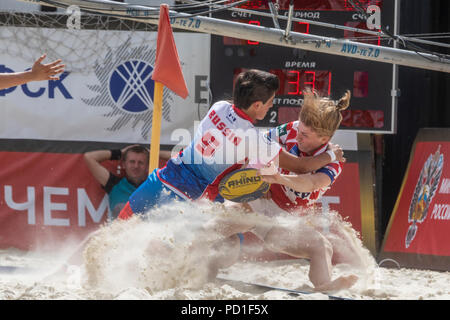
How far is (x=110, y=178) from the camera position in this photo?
6930 mm

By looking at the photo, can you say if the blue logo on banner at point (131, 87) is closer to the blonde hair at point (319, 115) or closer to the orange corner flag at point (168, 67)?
the orange corner flag at point (168, 67)

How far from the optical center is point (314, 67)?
6.68 metres

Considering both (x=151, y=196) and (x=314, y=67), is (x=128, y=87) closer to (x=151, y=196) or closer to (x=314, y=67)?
(x=314, y=67)

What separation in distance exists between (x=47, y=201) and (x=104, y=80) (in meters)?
1.39

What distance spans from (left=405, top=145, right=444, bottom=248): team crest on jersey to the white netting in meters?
3.11

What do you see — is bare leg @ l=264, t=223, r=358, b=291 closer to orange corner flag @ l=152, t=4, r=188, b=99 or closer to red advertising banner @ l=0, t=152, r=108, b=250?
orange corner flag @ l=152, t=4, r=188, b=99

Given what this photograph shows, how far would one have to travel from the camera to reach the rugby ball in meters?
4.23

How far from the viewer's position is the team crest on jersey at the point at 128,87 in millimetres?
7070

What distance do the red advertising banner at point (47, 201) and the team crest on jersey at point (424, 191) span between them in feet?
10.1

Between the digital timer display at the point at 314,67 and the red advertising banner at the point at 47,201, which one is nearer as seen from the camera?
the digital timer display at the point at 314,67

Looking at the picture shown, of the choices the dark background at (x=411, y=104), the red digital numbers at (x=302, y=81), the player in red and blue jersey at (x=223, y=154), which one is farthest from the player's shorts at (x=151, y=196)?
the dark background at (x=411, y=104)

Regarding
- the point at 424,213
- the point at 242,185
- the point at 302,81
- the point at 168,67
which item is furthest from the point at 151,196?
the point at 424,213

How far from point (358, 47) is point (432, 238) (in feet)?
6.37
